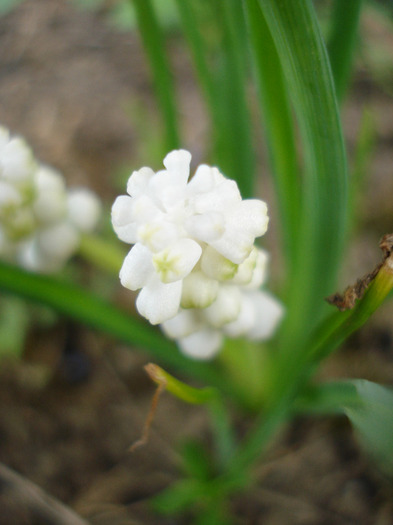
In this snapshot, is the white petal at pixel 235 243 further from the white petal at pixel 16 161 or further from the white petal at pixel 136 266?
the white petal at pixel 16 161

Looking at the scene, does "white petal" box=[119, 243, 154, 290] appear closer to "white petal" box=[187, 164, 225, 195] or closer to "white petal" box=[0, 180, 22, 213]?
"white petal" box=[187, 164, 225, 195]

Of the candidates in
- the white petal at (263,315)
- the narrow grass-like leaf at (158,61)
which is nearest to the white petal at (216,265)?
the white petal at (263,315)

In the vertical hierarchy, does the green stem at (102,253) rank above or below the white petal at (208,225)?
above

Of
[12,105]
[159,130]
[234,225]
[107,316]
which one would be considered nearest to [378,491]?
[107,316]

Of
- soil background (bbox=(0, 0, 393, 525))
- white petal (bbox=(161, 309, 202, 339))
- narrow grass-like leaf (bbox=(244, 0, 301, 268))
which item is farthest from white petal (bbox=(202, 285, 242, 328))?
soil background (bbox=(0, 0, 393, 525))

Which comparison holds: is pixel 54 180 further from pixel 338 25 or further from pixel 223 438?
pixel 223 438

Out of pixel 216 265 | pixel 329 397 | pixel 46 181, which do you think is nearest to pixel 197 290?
pixel 216 265

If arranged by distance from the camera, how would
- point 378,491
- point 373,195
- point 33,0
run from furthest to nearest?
point 33,0
point 373,195
point 378,491
